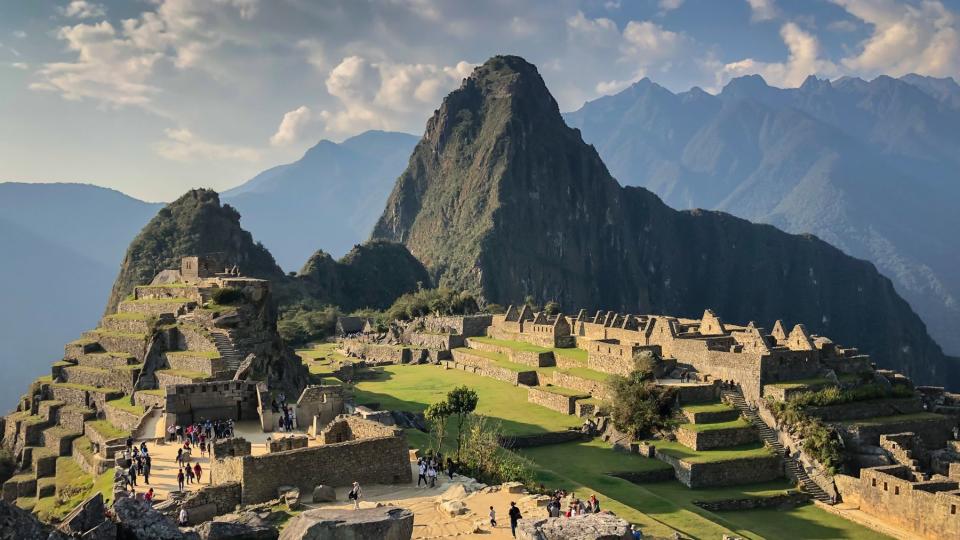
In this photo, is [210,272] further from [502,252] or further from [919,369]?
[919,369]

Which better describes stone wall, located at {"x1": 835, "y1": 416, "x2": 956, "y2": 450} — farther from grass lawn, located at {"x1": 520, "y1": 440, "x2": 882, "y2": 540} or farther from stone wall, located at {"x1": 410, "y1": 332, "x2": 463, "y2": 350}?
stone wall, located at {"x1": 410, "y1": 332, "x2": 463, "y2": 350}

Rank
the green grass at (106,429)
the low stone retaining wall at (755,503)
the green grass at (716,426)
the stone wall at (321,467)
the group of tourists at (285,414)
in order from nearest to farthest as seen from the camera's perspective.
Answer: the stone wall at (321,467) → the group of tourists at (285,414) → the low stone retaining wall at (755,503) → the green grass at (106,429) → the green grass at (716,426)

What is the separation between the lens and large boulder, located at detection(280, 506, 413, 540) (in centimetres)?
1185

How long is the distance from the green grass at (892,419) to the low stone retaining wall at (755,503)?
470 cm

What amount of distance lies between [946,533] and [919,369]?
6993 inches

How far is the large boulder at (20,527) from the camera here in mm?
9914

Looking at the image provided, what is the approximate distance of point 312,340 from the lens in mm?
77438

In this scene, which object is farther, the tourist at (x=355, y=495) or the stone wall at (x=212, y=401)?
the stone wall at (x=212, y=401)

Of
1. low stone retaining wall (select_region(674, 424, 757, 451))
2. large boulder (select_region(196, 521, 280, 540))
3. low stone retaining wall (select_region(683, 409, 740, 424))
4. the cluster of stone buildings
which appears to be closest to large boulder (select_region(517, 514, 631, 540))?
large boulder (select_region(196, 521, 280, 540))

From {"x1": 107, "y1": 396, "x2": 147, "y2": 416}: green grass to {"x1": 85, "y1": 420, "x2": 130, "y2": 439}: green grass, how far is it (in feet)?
2.42

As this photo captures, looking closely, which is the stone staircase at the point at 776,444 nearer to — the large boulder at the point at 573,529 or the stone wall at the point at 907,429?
the stone wall at the point at 907,429

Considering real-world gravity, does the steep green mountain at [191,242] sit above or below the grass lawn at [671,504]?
above

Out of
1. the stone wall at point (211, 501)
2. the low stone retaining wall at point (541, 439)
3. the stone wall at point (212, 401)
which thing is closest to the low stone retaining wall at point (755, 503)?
the low stone retaining wall at point (541, 439)

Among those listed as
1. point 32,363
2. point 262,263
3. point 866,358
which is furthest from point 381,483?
point 32,363
